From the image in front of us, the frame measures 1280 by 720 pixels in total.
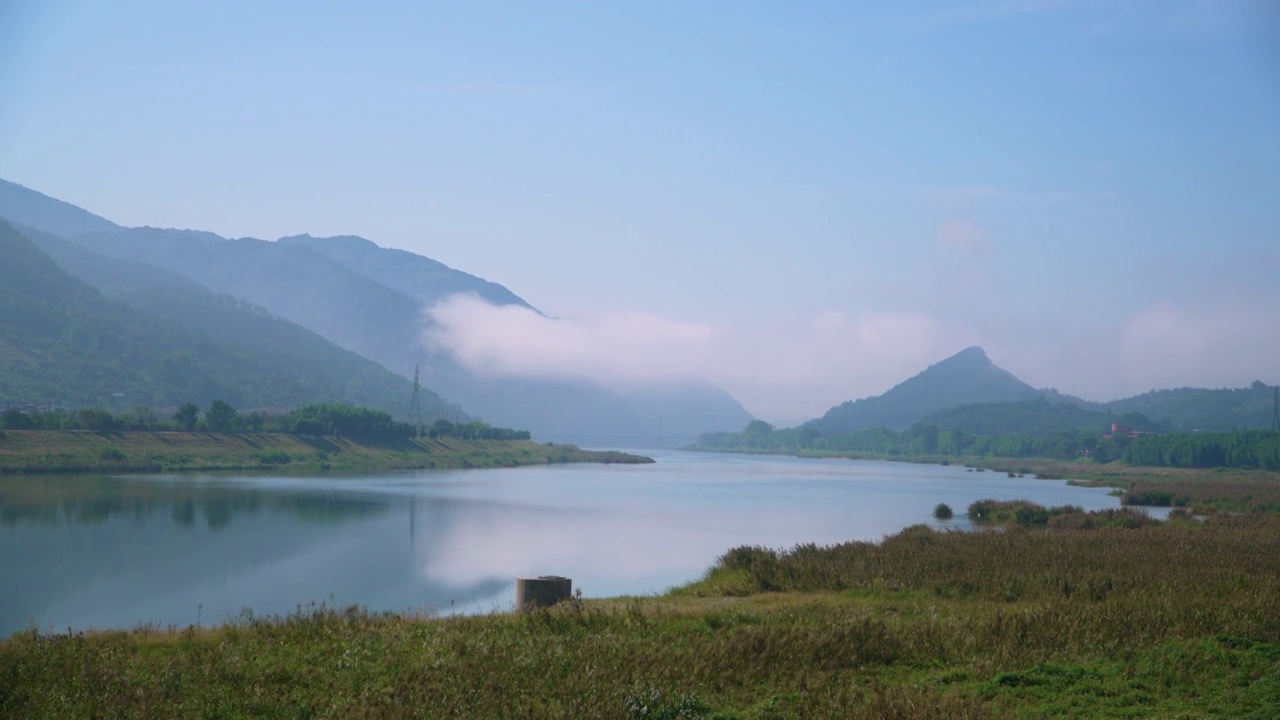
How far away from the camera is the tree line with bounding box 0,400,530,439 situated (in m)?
71.4

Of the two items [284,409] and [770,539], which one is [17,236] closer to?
[284,409]

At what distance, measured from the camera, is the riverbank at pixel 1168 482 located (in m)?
53.1

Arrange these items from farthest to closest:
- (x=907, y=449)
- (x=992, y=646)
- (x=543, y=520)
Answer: (x=907, y=449), (x=543, y=520), (x=992, y=646)

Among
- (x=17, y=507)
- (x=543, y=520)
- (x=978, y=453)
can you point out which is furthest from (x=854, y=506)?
(x=978, y=453)

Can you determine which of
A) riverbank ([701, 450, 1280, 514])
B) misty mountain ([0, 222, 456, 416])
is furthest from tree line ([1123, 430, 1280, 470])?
misty mountain ([0, 222, 456, 416])

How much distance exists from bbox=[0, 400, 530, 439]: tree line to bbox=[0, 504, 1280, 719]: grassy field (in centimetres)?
6415

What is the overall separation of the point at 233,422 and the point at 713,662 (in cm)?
8593

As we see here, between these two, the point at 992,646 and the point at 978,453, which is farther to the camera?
the point at 978,453

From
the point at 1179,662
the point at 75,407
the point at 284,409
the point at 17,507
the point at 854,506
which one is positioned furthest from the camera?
the point at 284,409

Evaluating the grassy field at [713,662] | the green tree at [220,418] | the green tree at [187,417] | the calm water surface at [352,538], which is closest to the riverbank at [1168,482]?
the calm water surface at [352,538]

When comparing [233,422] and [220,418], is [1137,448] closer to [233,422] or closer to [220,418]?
[233,422]

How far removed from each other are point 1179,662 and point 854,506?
151 feet

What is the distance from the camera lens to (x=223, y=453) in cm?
7950

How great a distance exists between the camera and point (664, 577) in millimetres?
27250
